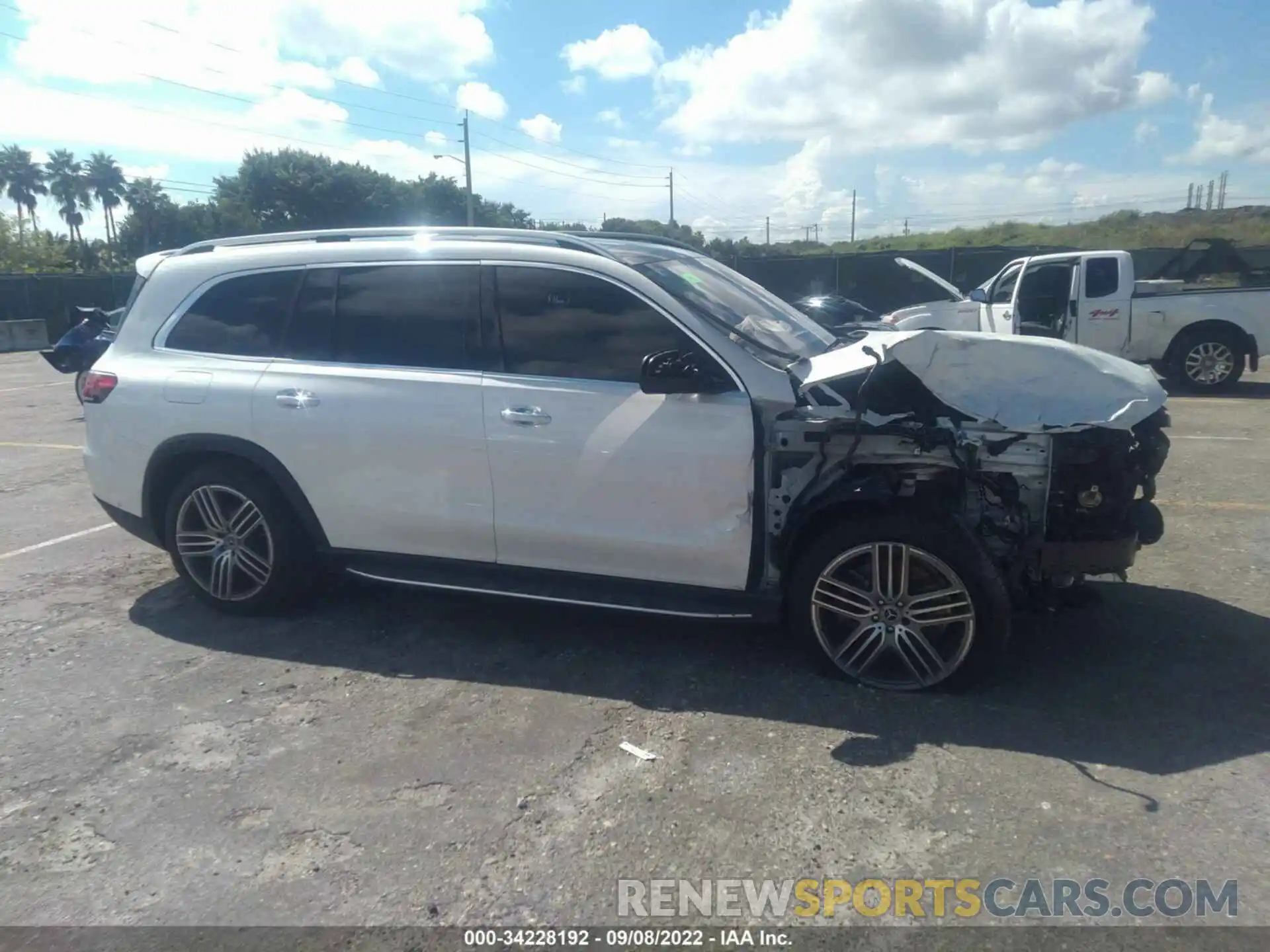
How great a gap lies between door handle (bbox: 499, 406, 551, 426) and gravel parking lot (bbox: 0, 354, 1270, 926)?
1118 millimetres

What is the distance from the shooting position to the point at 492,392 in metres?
4.31

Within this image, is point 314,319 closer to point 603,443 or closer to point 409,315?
point 409,315

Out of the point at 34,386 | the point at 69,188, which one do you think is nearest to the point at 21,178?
the point at 69,188

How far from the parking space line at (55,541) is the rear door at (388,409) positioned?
275cm

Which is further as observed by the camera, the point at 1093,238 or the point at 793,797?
the point at 1093,238

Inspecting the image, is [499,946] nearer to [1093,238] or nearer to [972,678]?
[972,678]

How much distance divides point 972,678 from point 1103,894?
124 cm

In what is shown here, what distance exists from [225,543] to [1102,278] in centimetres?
1205

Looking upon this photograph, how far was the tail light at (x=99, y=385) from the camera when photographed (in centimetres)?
500

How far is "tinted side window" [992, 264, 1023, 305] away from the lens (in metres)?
13.5

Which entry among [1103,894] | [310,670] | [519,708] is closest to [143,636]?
[310,670]

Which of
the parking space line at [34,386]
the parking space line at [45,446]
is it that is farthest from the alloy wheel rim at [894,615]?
the parking space line at [34,386]

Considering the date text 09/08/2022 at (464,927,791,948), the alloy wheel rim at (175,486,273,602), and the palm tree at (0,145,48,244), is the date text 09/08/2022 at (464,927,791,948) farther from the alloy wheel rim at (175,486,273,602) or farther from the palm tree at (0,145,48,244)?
the palm tree at (0,145,48,244)

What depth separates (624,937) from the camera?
2625mm
